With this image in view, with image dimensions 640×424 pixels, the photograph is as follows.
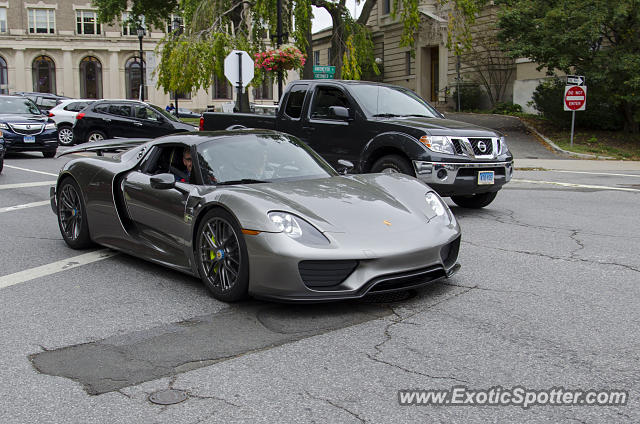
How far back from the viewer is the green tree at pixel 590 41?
77.0 feet

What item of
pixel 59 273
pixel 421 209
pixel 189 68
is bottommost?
pixel 59 273

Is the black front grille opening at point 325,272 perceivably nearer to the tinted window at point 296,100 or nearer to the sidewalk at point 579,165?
the tinted window at point 296,100

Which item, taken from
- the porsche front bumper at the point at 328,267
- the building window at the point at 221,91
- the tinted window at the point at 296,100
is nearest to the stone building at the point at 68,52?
the building window at the point at 221,91

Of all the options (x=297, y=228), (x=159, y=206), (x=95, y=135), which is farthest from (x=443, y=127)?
(x=95, y=135)

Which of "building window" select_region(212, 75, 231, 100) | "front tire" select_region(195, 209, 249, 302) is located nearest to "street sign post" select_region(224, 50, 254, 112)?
"front tire" select_region(195, 209, 249, 302)

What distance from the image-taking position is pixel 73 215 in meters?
7.57

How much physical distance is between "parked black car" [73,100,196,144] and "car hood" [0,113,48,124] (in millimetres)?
2157

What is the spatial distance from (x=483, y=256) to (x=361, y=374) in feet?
11.4

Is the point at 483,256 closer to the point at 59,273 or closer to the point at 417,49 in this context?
the point at 59,273

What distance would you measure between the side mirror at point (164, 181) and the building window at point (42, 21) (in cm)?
6700

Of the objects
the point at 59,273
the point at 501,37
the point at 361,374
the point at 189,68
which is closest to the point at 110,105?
the point at 189,68

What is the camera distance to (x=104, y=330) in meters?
4.82

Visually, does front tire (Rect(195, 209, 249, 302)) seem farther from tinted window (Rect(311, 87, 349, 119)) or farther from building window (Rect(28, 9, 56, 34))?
building window (Rect(28, 9, 56, 34))

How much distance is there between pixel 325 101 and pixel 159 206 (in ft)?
18.2
